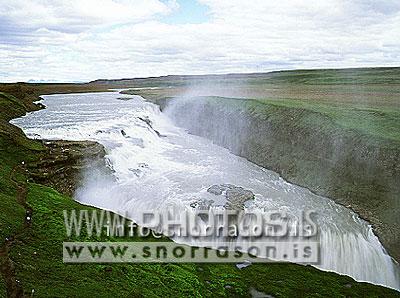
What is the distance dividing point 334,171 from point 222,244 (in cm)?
1542

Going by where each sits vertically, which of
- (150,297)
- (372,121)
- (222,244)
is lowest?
(222,244)

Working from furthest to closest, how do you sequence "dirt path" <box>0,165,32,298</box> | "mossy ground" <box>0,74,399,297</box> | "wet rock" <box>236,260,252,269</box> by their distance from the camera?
"wet rock" <box>236,260,252,269</box> < "mossy ground" <box>0,74,399,297</box> < "dirt path" <box>0,165,32,298</box>

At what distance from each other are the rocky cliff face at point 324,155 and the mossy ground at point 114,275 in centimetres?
1024

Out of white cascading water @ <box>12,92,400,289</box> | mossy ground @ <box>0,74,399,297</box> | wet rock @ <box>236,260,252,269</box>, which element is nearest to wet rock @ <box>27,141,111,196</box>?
white cascading water @ <box>12,92,400,289</box>

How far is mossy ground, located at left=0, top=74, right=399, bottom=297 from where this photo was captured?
13.9 metres

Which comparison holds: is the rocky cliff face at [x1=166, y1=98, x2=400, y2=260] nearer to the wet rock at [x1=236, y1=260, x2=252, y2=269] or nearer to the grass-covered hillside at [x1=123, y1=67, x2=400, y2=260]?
the grass-covered hillside at [x1=123, y1=67, x2=400, y2=260]

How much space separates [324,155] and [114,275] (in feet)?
84.1

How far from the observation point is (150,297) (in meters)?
14.5

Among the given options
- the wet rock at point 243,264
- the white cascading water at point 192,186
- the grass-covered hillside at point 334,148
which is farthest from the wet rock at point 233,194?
the wet rock at point 243,264

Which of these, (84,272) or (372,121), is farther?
(372,121)

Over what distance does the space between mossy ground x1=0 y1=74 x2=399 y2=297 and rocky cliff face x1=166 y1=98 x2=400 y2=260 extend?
10.2 m

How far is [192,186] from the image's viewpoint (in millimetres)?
32406

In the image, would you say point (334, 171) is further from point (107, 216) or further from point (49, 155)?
point (49, 155)

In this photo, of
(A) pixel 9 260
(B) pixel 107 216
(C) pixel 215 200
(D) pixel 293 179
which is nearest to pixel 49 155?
(B) pixel 107 216
